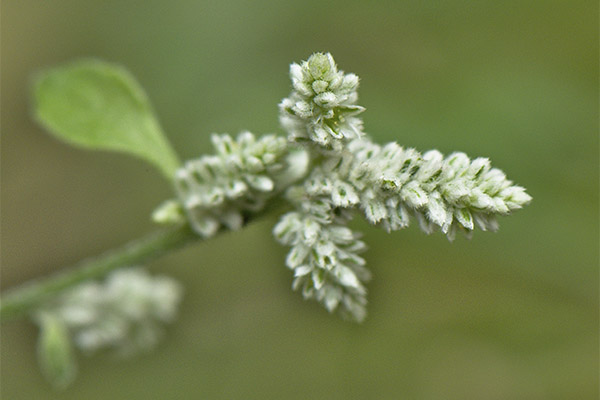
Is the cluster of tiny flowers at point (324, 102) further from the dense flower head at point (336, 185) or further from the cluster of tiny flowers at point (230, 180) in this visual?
the cluster of tiny flowers at point (230, 180)

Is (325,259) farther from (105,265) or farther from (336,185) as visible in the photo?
(105,265)

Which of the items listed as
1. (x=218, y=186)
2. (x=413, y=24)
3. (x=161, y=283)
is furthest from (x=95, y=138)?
(x=413, y=24)

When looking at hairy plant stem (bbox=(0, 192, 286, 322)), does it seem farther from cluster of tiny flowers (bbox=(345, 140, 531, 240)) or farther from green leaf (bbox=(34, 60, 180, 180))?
cluster of tiny flowers (bbox=(345, 140, 531, 240))

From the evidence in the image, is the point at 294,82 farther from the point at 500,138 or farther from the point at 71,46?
the point at 71,46

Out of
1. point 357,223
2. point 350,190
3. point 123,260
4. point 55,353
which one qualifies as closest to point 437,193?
point 350,190

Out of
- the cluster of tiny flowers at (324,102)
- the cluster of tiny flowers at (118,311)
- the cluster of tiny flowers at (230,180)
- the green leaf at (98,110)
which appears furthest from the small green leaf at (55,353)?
the cluster of tiny flowers at (324,102)

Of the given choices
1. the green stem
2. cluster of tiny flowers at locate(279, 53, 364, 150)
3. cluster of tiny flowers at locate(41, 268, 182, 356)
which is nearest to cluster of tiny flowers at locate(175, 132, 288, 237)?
the green stem
